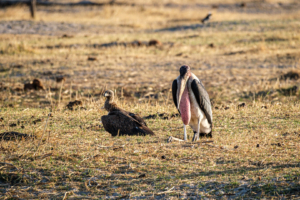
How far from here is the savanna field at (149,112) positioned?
191 inches

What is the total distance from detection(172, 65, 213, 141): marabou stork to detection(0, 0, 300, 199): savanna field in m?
0.36

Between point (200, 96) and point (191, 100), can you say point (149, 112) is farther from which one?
point (200, 96)

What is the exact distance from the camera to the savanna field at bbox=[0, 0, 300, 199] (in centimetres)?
485

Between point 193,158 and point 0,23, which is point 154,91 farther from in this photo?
point 0,23

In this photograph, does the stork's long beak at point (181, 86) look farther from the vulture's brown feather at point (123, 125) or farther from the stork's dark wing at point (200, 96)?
the vulture's brown feather at point (123, 125)

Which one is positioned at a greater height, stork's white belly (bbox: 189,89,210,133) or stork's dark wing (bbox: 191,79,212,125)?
stork's dark wing (bbox: 191,79,212,125)

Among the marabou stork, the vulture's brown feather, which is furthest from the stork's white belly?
the vulture's brown feather

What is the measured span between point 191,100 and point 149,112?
2.48 meters

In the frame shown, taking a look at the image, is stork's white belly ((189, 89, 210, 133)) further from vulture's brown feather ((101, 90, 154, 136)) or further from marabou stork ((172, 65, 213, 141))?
vulture's brown feather ((101, 90, 154, 136))

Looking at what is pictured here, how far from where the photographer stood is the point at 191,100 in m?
6.59

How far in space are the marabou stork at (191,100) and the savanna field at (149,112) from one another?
1.19ft

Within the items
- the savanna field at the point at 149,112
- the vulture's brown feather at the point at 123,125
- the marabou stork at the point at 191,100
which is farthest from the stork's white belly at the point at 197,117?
the vulture's brown feather at the point at 123,125

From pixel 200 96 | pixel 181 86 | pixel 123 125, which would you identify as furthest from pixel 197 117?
pixel 123 125

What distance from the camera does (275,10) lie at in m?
42.1
